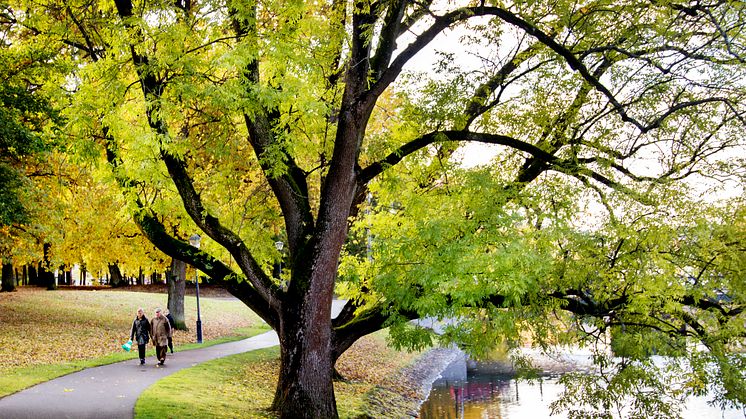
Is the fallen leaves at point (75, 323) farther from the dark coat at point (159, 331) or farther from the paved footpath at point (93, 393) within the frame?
the dark coat at point (159, 331)

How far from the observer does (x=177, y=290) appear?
24.5 meters

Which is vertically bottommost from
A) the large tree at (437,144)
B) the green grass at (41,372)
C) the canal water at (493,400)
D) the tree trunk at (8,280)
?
the canal water at (493,400)

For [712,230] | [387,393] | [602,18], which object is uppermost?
[602,18]

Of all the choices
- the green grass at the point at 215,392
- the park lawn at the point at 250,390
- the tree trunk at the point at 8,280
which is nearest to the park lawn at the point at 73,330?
the tree trunk at the point at 8,280

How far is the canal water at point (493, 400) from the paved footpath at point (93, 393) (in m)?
7.50

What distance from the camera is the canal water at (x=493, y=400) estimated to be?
1680 cm

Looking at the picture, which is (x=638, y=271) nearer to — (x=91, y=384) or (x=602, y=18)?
(x=602, y=18)

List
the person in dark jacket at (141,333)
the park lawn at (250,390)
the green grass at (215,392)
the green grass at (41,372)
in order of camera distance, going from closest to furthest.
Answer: the green grass at (215,392) < the park lawn at (250,390) < the green grass at (41,372) < the person in dark jacket at (141,333)

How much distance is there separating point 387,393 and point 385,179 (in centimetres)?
867

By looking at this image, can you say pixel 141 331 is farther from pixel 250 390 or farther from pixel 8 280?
pixel 8 280

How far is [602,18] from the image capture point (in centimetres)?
1029

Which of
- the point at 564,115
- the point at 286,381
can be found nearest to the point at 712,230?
the point at 564,115

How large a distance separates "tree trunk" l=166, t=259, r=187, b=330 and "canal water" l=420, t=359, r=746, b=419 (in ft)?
36.3

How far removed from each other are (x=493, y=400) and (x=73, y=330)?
48.7ft
